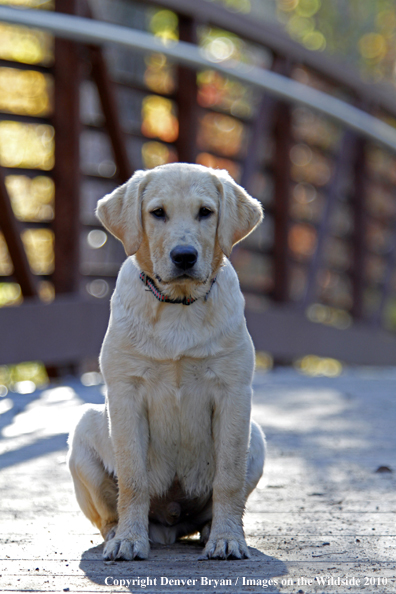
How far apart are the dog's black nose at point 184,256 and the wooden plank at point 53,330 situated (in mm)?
3339

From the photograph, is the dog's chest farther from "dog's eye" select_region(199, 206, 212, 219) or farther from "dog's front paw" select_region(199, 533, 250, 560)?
"dog's eye" select_region(199, 206, 212, 219)

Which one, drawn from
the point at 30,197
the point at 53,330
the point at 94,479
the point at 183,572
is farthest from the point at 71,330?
the point at 30,197

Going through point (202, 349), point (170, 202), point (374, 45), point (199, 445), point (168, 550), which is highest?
point (374, 45)

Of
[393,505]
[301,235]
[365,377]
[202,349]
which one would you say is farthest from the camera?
[301,235]

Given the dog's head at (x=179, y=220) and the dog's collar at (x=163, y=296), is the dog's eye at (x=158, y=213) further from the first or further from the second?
the dog's collar at (x=163, y=296)

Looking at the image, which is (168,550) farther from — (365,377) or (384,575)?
(365,377)

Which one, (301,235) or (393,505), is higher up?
(301,235)

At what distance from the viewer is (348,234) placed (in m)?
11.3

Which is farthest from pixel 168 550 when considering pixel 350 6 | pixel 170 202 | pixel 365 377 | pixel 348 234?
pixel 350 6

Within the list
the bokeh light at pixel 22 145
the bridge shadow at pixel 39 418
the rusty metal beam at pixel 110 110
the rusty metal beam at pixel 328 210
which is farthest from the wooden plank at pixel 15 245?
the bokeh light at pixel 22 145

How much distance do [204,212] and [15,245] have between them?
3521 mm

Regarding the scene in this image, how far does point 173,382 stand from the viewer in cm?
269

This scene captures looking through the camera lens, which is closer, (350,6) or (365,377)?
(365,377)

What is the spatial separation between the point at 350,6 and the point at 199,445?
2865cm
